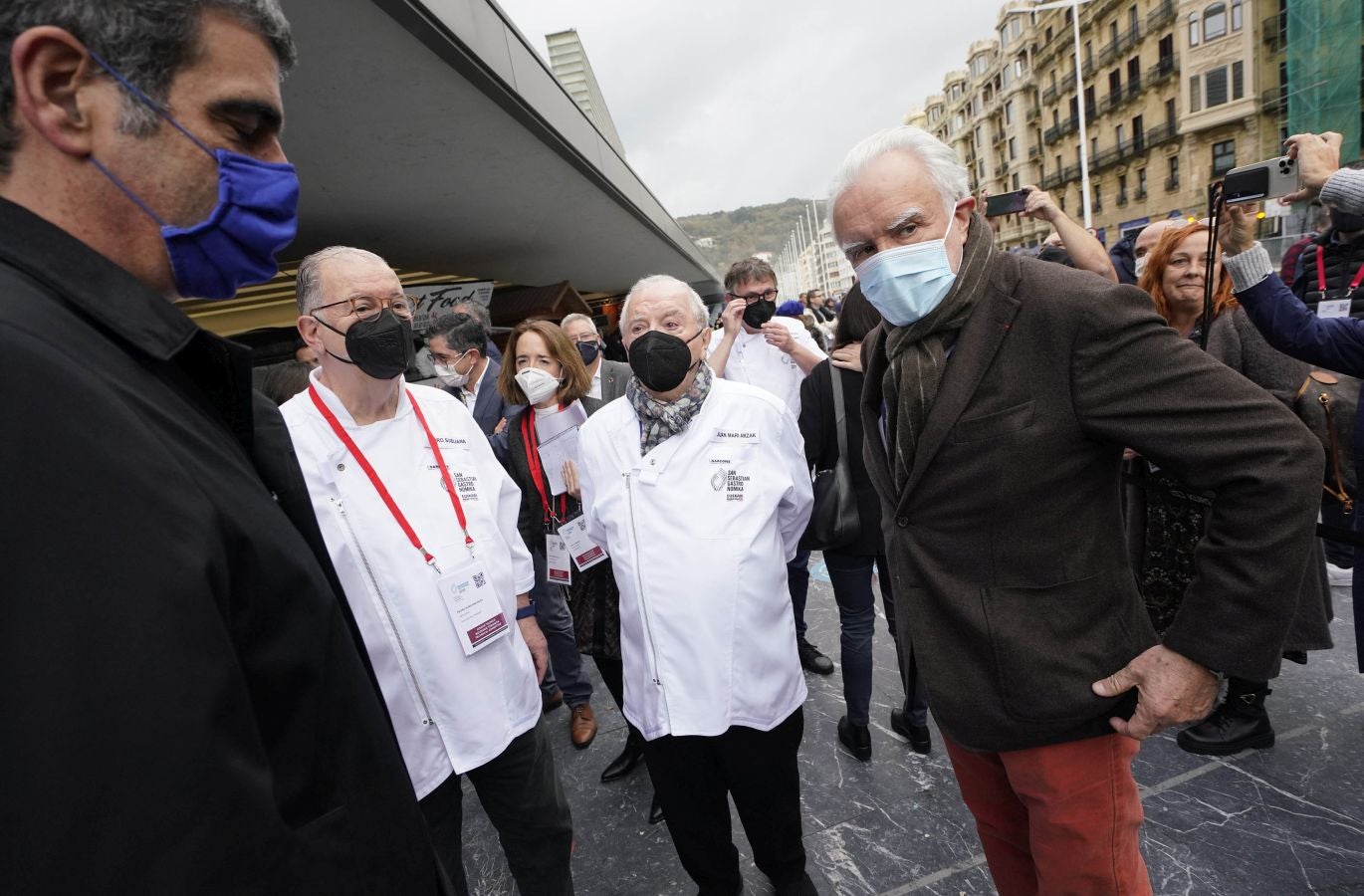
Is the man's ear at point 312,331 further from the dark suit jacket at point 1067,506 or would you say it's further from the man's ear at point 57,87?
the dark suit jacket at point 1067,506

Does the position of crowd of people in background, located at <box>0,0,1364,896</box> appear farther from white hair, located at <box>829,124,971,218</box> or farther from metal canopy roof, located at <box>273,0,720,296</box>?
metal canopy roof, located at <box>273,0,720,296</box>

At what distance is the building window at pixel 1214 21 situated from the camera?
29.9m

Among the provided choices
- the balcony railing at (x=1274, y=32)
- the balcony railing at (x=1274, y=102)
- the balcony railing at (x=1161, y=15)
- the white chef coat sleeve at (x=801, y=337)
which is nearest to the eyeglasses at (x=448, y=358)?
the white chef coat sleeve at (x=801, y=337)

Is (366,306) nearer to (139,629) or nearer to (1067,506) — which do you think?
(139,629)

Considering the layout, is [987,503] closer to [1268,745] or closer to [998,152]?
[1268,745]

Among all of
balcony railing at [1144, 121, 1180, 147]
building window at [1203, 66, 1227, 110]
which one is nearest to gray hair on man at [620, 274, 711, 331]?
building window at [1203, 66, 1227, 110]

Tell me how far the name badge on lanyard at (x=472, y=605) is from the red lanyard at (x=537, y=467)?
111cm

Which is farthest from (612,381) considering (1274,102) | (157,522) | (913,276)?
(1274,102)

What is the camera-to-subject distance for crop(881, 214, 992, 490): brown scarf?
4.70ft

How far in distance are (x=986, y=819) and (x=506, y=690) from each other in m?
1.35

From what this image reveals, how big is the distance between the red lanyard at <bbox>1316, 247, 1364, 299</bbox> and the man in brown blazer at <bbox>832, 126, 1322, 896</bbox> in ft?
6.30

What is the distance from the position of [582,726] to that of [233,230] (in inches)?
116

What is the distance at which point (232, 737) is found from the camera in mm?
635

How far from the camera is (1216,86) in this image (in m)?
30.7
